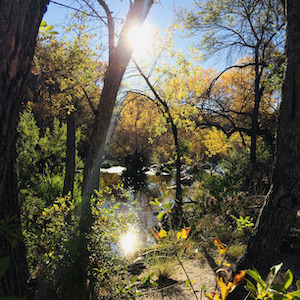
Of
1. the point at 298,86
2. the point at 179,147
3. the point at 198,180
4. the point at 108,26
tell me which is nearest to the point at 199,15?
the point at 179,147

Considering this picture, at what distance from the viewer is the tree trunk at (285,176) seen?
203 centimetres

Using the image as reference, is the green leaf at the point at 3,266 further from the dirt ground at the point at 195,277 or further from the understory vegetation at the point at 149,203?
the dirt ground at the point at 195,277

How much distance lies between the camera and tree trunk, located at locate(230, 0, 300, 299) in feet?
6.66

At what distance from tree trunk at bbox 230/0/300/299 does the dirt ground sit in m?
1.41

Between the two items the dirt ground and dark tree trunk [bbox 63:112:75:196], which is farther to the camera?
dark tree trunk [bbox 63:112:75:196]

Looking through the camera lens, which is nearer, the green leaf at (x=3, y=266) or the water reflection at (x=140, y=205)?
the green leaf at (x=3, y=266)

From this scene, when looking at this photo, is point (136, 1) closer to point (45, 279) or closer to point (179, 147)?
point (45, 279)

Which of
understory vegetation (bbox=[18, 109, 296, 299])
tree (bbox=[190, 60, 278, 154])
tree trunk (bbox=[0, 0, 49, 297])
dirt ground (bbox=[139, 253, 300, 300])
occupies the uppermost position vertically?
tree (bbox=[190, 60, 278, 154])

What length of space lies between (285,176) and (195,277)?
97.6 inches

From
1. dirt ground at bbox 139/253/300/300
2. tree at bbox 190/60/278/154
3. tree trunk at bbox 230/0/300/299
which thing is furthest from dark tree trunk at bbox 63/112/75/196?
tree trunk at bbox 230/0/300/299

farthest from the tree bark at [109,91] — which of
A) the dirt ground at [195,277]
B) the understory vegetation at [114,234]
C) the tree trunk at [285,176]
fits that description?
the tree trunk at [285,176]

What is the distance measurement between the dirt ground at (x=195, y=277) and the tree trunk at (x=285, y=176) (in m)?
1.41

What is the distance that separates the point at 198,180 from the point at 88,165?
713 centimetres

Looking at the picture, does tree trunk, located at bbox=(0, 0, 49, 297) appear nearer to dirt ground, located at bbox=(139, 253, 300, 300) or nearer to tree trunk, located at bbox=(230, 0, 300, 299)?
tree trunk, located at bbox=(230, 0, 300, 299)
